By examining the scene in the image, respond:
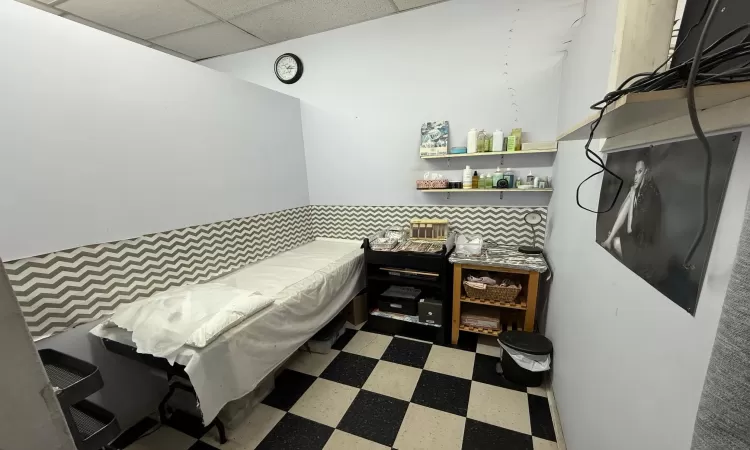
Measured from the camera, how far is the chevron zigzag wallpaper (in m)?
1.31

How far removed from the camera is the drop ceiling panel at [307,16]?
2.20 meters

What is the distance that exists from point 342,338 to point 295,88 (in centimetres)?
259

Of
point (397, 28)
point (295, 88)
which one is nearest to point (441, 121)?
point (397, 28)

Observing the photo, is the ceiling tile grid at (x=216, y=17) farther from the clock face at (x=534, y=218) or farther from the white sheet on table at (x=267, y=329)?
the white sheet on table at (x=267, y=329)

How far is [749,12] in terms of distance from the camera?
0.48m

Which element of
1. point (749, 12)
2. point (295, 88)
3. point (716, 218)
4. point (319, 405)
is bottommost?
point (319, 405)

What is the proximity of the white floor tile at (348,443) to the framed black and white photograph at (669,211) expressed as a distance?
1450mm

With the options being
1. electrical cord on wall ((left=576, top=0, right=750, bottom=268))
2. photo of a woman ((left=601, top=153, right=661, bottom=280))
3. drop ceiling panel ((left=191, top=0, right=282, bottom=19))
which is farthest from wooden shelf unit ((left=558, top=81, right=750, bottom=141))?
drop ceiling panel ((left=191, top=0, right=282, bottom=19))

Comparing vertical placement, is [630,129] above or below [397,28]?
below

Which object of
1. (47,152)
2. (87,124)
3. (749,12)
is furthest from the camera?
(87,124)

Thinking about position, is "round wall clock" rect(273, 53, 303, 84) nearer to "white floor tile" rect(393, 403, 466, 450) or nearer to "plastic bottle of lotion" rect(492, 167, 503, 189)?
"plastic bottle of lotion" rect(492, 167, 503, 189)

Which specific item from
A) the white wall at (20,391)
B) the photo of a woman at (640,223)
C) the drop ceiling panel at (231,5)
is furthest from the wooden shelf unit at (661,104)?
the drop ceiling panel at (231,5)

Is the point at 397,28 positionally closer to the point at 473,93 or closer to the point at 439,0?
the point at 439,0

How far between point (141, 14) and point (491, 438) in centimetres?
386
